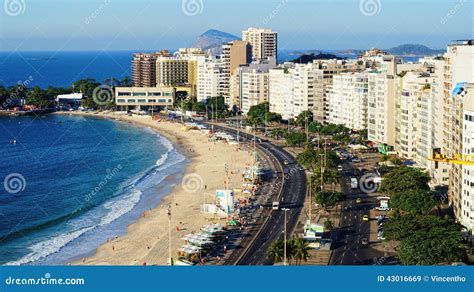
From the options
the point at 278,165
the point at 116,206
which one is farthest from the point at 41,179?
the point at 278,165

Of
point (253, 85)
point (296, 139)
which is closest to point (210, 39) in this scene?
point (253, 85)

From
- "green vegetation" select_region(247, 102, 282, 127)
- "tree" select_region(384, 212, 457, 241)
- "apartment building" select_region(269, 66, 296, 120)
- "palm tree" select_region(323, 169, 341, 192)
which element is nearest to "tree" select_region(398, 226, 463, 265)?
"tree" select_region(384, 212, 457, 241)

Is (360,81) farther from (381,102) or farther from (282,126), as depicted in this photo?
(282,126)

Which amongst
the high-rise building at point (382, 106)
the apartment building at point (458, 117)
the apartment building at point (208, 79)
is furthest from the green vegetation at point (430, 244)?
the apartment building at point (208, 79)

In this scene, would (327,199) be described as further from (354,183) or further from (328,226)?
(354,183)

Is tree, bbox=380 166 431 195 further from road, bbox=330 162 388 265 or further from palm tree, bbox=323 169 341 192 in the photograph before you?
palm tree, bbox=323 169 341 192

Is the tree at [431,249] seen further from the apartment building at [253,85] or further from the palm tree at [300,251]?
the apartment building at [253,85]
